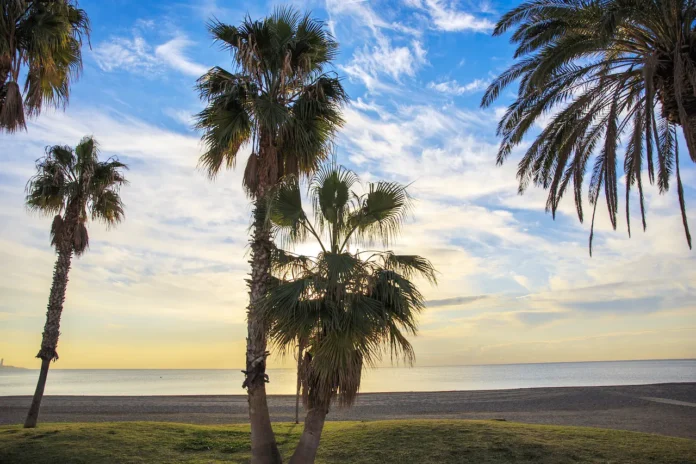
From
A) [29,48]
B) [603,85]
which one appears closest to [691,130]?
[603,85]

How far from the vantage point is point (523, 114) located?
46.6ft

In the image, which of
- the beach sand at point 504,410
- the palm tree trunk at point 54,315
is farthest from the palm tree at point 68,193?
the beach sand at point 504,410

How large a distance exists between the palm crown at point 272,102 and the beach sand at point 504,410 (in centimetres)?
1172

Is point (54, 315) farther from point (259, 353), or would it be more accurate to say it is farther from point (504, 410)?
point (504, 410)

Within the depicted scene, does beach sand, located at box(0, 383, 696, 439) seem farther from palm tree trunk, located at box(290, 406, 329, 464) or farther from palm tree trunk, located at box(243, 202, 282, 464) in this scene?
palm tree trunk, located at box(290, 406, 329, 464)

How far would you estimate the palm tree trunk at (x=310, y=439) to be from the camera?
10.7 m

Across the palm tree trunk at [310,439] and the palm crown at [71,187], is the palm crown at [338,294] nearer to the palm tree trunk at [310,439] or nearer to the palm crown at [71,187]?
the palm tree trunk at [310,439]

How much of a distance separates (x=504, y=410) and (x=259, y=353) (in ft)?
53.8

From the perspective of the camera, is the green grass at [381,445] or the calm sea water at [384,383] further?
the calm sea water at [384,383]

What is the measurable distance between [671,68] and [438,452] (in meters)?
10.1

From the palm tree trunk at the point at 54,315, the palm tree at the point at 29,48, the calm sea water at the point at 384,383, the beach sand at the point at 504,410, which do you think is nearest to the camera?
the palm tree at the point at 29,48

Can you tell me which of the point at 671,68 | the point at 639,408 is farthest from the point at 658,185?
the point at 639,408

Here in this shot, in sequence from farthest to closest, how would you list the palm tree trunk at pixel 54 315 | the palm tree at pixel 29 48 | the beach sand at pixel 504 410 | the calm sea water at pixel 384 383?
the calm sea water at pixel 384 383
the beach sand at pixel 504 410
the palm tree trunk at pixel 54 315
the palm tree at pixel 29 48

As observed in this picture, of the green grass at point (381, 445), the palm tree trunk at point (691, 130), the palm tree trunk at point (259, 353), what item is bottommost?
the green grass at point (381, 445)
